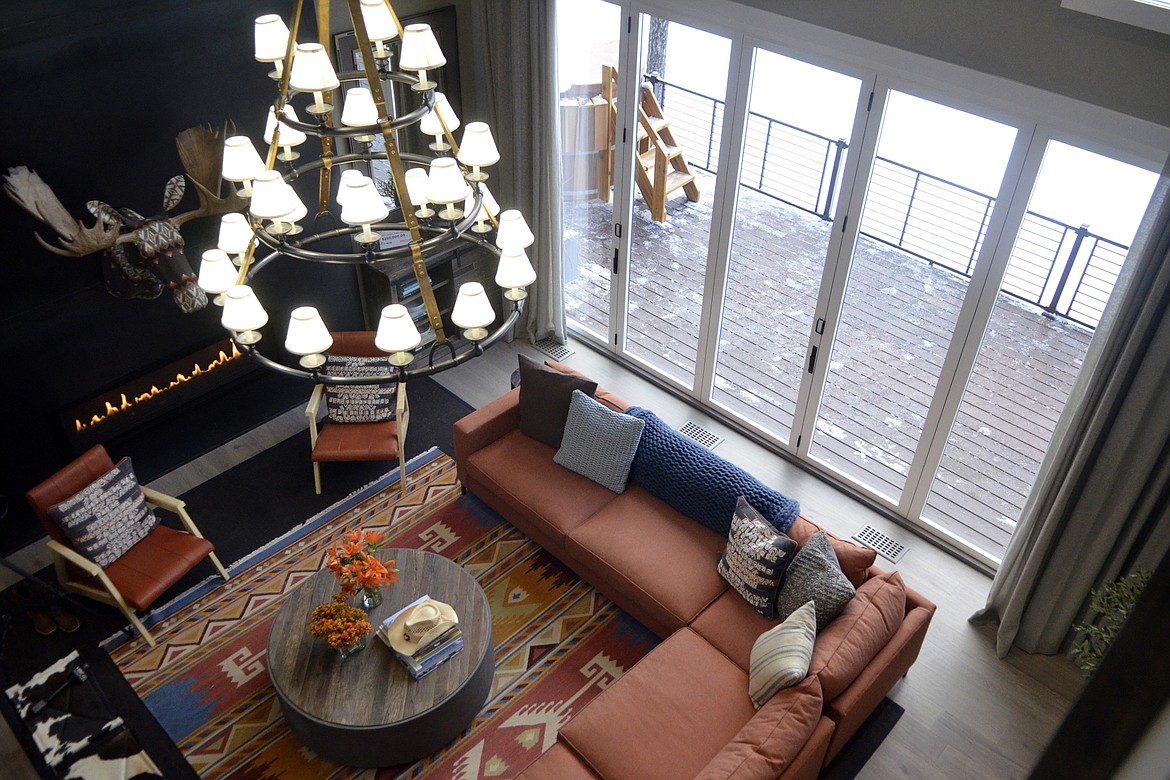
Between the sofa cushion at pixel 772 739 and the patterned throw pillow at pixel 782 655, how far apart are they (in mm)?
58

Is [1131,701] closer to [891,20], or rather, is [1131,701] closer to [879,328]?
[891,20]

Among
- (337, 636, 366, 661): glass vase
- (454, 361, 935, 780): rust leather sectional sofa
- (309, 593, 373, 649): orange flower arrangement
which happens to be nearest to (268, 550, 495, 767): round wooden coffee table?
(337, 636, 366, 661): glass vase

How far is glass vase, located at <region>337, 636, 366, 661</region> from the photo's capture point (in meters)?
4.05

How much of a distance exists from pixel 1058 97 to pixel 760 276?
2.10 meters

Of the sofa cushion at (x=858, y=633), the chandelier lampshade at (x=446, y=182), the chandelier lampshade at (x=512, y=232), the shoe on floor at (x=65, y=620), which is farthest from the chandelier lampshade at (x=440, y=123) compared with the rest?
the shoe on floor at (x=65, y=620)

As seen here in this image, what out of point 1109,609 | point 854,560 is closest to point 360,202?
point 854,560

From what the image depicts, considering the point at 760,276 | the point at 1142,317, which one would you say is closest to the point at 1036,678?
the point at 1142,317

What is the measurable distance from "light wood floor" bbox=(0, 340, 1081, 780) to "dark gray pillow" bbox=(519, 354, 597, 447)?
122 centimetres

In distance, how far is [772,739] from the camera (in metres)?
3.44

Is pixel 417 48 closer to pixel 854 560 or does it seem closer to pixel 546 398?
pixel 546 398

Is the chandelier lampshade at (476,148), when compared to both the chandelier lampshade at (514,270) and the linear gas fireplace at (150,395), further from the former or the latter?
the linear gas fireplace at (150,395)

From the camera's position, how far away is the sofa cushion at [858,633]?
372 centimetres

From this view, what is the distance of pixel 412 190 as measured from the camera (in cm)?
304

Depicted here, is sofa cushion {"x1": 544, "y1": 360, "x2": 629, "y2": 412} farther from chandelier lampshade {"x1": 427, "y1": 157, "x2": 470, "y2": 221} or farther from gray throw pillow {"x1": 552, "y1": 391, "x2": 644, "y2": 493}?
chandelier lampshade {"x1": 427, "y1": 157, "x2": 470, "y2": 221}
